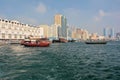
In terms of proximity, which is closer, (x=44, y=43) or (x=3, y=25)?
(x=44, y=43)

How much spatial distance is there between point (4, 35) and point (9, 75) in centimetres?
15873

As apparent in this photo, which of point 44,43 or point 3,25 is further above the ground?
point 3,25

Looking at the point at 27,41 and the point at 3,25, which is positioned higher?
the point at 3,25

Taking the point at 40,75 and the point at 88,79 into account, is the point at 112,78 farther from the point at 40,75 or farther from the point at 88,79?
the point at 40,75

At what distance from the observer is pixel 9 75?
2602 centimetres

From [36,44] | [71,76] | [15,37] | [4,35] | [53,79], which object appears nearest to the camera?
[53,79]

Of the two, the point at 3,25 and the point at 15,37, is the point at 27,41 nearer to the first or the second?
the point at 3,25

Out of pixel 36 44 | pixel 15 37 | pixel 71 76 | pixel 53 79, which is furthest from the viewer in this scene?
pixel 15 37

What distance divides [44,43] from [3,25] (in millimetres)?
80380

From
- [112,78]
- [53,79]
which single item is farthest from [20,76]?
[112,78]

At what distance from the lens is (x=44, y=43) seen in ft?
363

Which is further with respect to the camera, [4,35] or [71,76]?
[4,35]

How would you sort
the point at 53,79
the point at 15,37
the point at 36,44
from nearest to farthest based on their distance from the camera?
the point at 53,79
the point at 36,44
the point at 15,37

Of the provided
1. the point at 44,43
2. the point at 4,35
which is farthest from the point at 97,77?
the point at 4,35
